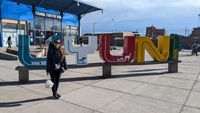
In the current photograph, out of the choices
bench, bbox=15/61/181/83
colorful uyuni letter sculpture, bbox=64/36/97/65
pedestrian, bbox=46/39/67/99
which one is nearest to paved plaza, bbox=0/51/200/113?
bench, bbox=15/61/181/83

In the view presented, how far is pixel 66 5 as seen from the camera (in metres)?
39.9

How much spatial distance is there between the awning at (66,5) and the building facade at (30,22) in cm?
59

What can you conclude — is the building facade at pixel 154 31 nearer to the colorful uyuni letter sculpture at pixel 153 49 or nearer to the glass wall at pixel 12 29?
the glass wall at pixel 12 29

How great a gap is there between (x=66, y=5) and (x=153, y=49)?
2991cm

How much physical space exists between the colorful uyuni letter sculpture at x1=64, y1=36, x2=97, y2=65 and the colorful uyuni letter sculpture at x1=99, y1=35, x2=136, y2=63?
373mm

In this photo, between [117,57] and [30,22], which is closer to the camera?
[117,57]

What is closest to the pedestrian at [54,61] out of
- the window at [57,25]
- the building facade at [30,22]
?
the building facade at [30,22]

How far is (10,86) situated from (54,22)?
31.7 m

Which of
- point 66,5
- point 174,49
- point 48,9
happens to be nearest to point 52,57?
point 174,49

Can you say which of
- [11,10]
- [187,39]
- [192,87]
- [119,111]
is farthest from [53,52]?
[187,39]

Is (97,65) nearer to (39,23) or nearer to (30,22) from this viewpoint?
(30,22)

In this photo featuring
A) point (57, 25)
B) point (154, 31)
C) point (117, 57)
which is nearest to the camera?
point (117, 57)

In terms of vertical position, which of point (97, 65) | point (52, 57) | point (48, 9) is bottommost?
point (97, 65)

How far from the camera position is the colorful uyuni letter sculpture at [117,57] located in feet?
35.2
